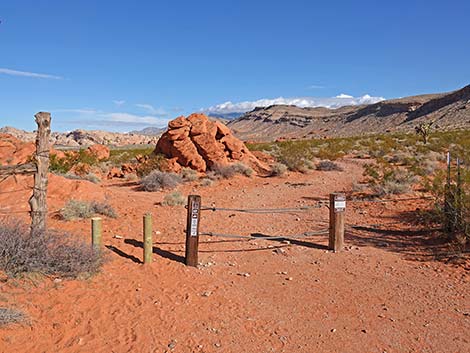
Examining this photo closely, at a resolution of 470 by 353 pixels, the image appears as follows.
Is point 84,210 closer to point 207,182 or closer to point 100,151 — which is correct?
point 207,182

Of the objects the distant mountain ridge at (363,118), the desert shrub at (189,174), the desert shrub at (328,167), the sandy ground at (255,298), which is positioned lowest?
the sandy ground at (255,298)

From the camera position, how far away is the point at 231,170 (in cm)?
1644

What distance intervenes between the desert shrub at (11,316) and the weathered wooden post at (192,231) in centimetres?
272

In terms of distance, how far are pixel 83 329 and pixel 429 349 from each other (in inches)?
157

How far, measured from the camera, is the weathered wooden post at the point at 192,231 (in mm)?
6594

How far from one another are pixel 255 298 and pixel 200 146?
13.0 m

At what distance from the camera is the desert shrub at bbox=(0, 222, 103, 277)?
5456 mm

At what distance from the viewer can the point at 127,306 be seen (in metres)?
5.20

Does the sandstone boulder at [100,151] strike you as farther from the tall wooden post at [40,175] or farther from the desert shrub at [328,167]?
the tall wooden post at [40,175]

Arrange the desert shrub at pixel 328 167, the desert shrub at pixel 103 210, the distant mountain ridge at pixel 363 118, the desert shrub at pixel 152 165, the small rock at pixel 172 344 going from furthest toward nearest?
1. the distant mountain ridge at pixel 363 118
2. the desert shrub at pixel 328 167
3. the desert shrub at pixel 152 165
4. the desert shrub at pixel 103 210
5. the small rock at pixel 172 344

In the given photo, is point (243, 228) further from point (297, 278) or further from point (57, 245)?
point (57, 245)

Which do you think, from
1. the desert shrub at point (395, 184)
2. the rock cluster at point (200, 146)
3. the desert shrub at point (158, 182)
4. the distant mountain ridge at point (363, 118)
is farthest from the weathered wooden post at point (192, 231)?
the distant mountain ridge at point (363, 118)

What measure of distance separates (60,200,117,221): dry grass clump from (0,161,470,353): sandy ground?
0.82 ft

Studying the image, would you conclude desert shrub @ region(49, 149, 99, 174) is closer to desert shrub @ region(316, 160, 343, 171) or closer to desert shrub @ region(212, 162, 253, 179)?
desert shrub @ region(212, 162, 253, 179)
